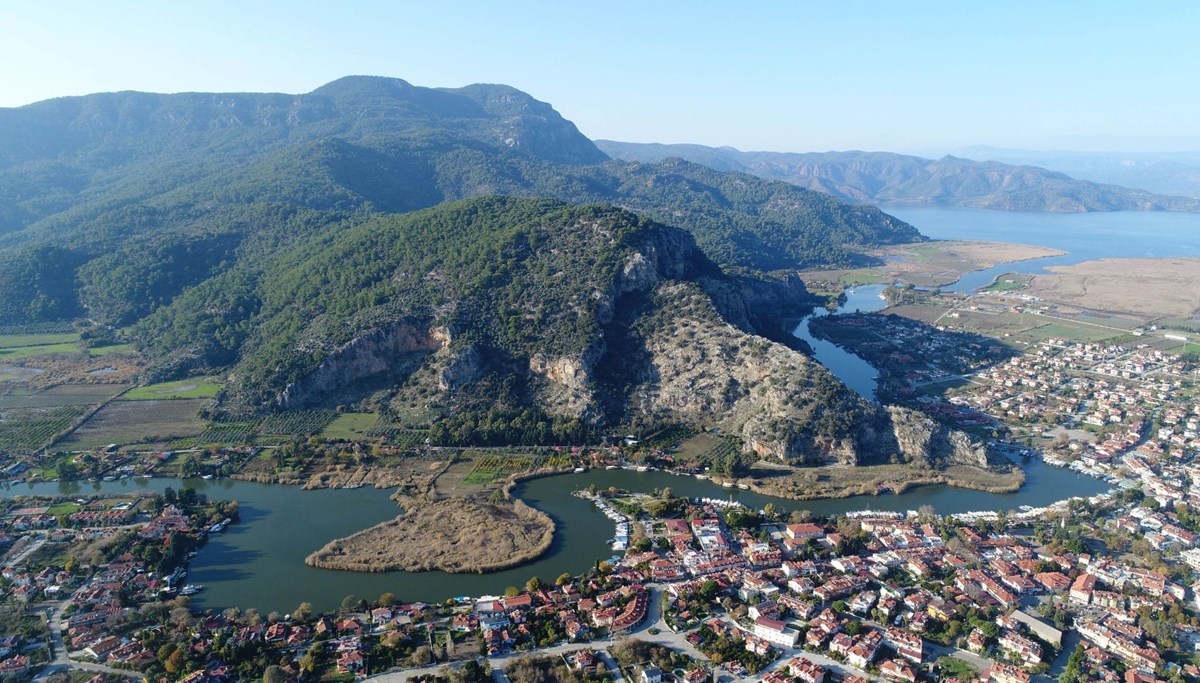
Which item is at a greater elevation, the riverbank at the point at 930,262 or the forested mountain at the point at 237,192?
the forested mountain at the point at 237,192

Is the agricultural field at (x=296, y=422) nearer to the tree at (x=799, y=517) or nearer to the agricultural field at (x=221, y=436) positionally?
the agricultural field at (x=221, y=436)

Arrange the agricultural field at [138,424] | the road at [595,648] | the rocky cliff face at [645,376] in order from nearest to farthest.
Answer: the road at [595,648], the rocky cliff face at [645,376], the agricultural field at [138,424]

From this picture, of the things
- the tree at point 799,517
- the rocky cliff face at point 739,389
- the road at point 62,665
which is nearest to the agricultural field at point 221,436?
the road at point 62,665

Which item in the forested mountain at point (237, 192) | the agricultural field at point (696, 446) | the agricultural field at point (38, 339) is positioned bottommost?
the agricultural field at point (696, 446)

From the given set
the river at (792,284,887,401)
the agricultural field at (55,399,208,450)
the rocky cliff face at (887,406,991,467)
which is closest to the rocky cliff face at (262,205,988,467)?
the rocky cliff face at (887,406,991,467)

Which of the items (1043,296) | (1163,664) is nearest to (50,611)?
(1163,664)
